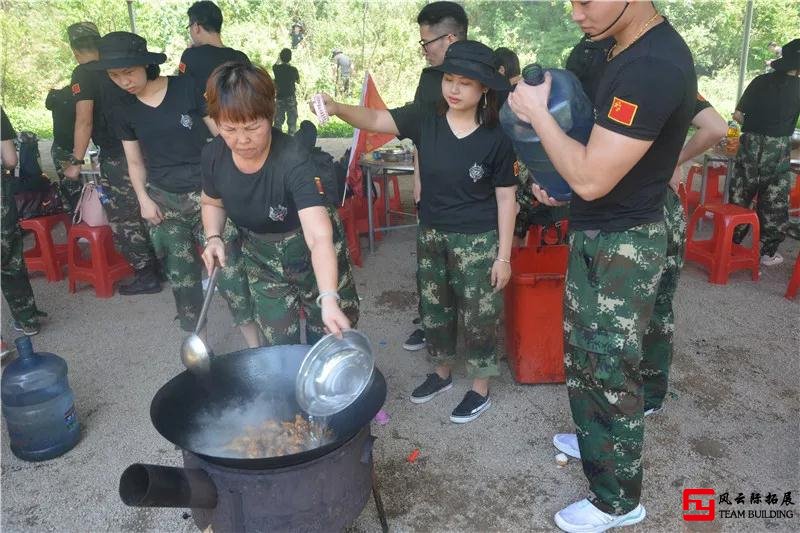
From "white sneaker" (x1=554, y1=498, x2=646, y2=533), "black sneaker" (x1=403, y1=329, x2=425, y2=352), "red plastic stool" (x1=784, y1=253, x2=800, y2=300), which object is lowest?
"white sneaker" (x1=554, y1=498, x2=646, y2=533)

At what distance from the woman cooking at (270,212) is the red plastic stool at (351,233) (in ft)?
7.79

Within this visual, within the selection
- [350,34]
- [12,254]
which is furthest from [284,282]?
[350,34]

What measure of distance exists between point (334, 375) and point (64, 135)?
4.32 meters

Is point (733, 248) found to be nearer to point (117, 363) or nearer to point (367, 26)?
point (117, 363)

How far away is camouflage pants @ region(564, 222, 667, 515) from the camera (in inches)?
78.6

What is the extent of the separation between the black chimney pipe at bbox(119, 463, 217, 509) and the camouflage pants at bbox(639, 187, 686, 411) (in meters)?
1.97

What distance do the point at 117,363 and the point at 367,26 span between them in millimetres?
13061

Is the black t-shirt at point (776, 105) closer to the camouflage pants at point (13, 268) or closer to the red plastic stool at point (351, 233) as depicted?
the red plastic stool at point (351, 233)

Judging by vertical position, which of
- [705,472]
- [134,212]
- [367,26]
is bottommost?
[705,472]

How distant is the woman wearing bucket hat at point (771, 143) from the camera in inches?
201

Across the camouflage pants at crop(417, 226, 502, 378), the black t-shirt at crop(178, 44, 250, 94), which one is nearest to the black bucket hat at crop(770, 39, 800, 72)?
the camouflage pants at crop(417, 226, 502, 378)

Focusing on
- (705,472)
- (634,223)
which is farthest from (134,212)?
(705,472)

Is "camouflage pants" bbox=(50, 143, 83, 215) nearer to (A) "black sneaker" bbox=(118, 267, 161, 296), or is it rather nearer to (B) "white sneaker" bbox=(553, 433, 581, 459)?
(A) "black sneaker" bbox=(118, 267, 161, 296)

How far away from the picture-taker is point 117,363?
12.4 feet
